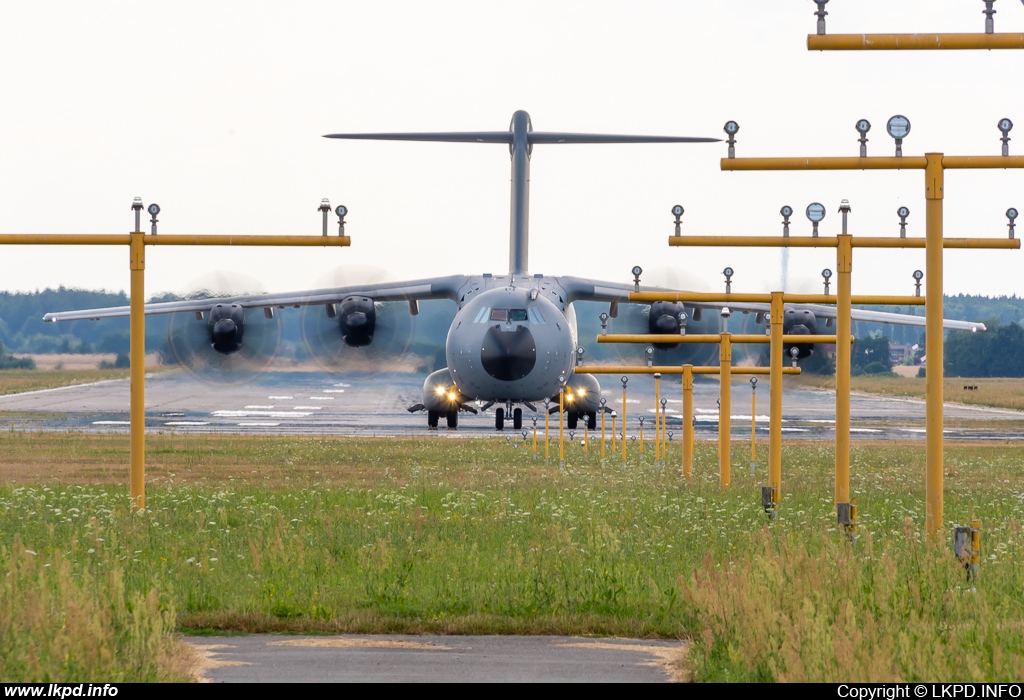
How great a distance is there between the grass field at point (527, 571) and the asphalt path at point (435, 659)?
312mm

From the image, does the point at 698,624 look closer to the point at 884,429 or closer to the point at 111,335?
the point at 884,429

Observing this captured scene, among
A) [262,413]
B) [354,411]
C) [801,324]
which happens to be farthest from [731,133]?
[354,411]

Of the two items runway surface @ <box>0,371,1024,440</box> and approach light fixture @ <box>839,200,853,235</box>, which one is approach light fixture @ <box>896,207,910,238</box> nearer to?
approach light fixture @ <box>839,200,853,235</box>

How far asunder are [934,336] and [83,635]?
7928mm

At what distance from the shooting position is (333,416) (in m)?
47.6

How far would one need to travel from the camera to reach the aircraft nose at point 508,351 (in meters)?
31.9

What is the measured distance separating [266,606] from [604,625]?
8.66 feet

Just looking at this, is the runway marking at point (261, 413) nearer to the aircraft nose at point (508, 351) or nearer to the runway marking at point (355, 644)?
the aircraft nose at point (508, 351)

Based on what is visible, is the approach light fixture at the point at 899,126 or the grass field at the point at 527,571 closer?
the grass field at the point at 527,571

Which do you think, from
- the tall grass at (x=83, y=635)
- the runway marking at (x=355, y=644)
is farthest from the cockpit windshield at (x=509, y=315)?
the runway marking at (x=355, y=644)

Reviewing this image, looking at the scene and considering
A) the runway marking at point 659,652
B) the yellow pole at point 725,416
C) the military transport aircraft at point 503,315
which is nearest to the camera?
the runway marking at point 659,652

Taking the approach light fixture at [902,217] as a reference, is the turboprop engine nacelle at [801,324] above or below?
below

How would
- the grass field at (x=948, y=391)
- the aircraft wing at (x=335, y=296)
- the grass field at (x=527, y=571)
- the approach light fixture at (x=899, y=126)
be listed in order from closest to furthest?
the grass field at (x=527, y=571), the approach light fixture at (x=899, y=126), the aircraft wing at (x=335, y=296), the grass field at (x=948, y=391)
